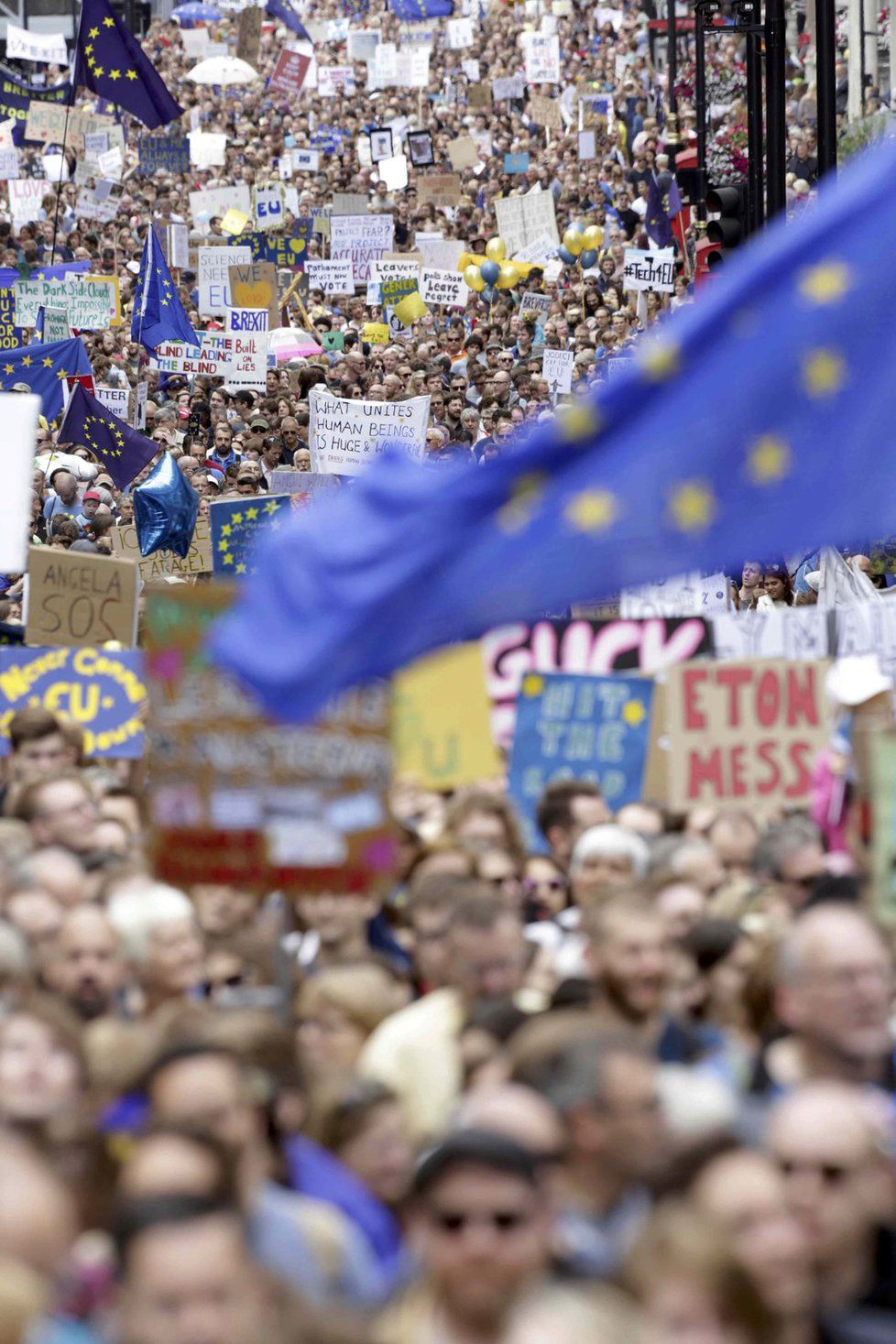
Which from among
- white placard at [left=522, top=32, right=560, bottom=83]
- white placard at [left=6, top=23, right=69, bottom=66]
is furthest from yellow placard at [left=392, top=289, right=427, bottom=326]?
white placard at [left=6, top=23, right=69, bottom=66]

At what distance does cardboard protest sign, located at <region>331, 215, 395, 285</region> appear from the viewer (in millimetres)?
26219

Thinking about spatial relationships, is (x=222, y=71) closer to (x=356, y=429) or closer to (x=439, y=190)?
(x=439, y=190)

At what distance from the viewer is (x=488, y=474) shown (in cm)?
543

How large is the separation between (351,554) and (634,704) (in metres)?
2.87

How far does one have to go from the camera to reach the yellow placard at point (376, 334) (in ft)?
79.3

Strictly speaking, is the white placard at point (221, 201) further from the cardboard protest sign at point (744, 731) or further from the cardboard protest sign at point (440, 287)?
the cardboard protest sign at point (744, 731)

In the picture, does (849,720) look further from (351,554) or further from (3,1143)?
(3,1143)

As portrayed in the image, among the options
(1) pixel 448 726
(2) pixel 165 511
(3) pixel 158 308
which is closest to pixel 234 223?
(3) pixel 158 308

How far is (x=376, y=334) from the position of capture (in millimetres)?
24172

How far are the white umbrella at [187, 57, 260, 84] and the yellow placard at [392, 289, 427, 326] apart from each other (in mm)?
16978

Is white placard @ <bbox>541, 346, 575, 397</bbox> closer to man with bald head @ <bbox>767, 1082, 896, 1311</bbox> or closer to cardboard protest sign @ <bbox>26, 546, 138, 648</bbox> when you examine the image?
cardboard protest sign @ <bbox>26, 546, 138, 648</bbox>

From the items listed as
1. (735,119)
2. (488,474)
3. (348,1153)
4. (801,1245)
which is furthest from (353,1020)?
(735,119)

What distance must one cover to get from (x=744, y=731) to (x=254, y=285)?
54.5 feet

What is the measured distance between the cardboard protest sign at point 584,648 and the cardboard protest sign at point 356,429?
5.57 m
